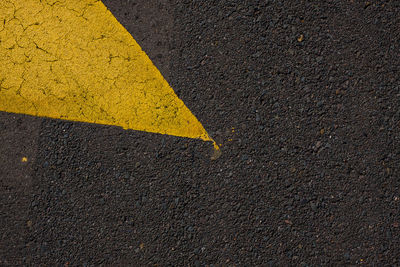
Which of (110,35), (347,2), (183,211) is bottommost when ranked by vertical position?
(183,211)

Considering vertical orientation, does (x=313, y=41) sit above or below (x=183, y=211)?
above

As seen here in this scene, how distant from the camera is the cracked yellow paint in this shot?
90.1 inches

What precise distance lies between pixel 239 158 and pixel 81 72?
1359 millimetres

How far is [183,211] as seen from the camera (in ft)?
7.48

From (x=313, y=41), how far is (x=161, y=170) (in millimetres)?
1519

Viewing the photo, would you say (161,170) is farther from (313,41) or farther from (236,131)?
(313,41)

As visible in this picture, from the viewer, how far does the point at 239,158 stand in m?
2.28

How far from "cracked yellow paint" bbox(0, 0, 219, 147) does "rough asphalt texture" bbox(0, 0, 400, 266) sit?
0.31 ft

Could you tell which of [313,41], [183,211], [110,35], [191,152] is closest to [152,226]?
[183,211]

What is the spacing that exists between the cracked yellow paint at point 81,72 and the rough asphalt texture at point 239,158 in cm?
9

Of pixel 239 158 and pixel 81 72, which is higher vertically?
pixel 239 158

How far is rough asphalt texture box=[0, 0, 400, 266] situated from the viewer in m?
2.25

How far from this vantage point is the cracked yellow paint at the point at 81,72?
2289 mm

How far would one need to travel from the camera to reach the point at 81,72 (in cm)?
230
